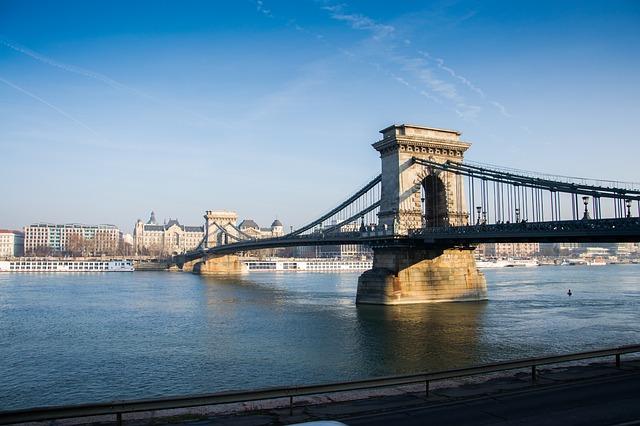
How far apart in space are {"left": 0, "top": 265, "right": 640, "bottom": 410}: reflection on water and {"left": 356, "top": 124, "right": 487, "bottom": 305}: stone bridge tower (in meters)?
2.09

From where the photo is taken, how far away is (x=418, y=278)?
52875 mm

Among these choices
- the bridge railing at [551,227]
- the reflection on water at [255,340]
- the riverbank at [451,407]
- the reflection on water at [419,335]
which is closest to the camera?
the riverbank at [451,407]

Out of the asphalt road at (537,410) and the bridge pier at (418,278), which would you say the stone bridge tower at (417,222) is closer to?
the bridge pier at (418,278)

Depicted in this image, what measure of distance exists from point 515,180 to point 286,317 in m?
24.0

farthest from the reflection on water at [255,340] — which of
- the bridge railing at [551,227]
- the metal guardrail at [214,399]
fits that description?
the metal guardrail at [214,399]

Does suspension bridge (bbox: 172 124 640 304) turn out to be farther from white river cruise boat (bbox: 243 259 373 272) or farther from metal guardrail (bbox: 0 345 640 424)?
white river cruise boat (bbox: 243 259 373 272)

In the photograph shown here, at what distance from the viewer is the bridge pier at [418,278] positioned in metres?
51.9

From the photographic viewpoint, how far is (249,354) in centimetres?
2933

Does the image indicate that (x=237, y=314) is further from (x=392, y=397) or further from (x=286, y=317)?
(x=392, y=397)

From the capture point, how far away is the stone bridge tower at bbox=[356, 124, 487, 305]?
52469 millimetres

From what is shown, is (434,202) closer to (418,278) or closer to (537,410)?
(418,278)

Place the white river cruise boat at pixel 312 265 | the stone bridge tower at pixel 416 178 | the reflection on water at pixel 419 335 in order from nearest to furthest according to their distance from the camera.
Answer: the reflection on water at pixel 419 335 → the stone bridge tower at pixel 416 178 → the white river cruise boat at pixel 312 265

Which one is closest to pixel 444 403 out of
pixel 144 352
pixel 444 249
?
pixel 144 352

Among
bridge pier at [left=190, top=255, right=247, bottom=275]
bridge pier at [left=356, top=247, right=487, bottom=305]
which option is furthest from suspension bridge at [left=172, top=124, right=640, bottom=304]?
bridge pier at [left=190, top=255, right=247, bottom=275]
